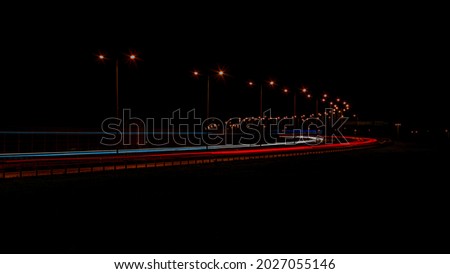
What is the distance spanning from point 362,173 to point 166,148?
79.0 ft

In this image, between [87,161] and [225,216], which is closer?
[225,216]

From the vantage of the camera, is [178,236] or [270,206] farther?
[270,206]

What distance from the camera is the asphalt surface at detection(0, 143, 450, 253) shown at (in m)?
7.92

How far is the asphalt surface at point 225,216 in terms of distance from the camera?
26.0 feet

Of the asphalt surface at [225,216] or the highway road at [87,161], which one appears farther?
the highway road at [87,161]

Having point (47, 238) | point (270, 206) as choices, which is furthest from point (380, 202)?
point (47, 238)

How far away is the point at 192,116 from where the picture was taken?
7962cm

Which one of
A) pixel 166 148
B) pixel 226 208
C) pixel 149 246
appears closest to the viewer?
pixel 149 246

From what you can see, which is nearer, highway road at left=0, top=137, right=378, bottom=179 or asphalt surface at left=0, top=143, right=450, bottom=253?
asphalt surface at left=0, top=143, right=450, bottom=253

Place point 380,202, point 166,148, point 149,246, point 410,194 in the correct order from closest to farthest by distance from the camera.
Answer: point 149,246 < point 380,202 < point 410,194 < point 166,148

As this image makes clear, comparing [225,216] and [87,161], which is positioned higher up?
[87,161]

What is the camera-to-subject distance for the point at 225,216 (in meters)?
10.4

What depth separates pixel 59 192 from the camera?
14.6 meters

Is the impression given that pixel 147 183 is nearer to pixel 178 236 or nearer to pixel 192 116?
pixel 178 236
